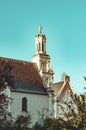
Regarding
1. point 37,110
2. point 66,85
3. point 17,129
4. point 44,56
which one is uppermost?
point 44,56

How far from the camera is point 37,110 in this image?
191 ft

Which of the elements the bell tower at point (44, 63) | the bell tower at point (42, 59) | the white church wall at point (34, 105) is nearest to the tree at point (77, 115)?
the white church wall at point (34, 105)

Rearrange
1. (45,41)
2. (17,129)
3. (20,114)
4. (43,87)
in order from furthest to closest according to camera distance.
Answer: (45,41), (43,87), (20,114), (17,129)

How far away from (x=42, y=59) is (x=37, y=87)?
214 inches

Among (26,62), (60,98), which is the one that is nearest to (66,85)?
(60,98)

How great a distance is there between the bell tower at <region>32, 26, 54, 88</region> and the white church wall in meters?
2.68

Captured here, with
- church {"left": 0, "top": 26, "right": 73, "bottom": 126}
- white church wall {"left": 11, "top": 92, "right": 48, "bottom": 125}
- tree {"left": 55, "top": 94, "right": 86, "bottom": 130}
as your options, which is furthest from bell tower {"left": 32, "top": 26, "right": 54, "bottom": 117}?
tree {"left": 55, "top": 94, "right": 86, "bottom": 130}

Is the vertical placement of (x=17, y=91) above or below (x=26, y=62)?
below

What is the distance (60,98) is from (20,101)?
7.46 metres

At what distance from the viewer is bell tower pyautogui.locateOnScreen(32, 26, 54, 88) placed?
203 ft

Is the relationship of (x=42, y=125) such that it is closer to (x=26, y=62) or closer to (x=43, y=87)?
(x=43, y=87)

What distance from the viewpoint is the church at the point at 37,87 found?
187 feet

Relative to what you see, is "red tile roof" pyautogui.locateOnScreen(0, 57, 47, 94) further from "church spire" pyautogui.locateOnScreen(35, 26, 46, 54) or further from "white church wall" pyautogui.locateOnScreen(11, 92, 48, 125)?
"church spire" pyautogui.locateOnScreen(35, 26, 46, 54)

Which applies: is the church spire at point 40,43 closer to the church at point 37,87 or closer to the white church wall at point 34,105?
the church at point 37,87
